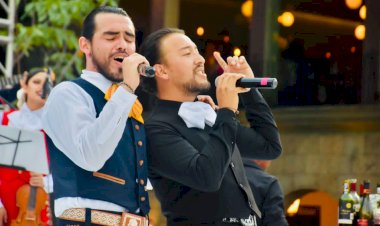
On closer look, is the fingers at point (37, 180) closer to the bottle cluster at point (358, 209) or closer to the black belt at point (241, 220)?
the bottle cluster at point (358, 209)

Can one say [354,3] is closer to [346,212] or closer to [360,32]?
[360,32]

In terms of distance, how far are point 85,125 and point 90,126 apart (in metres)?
0.09

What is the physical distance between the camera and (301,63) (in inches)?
564

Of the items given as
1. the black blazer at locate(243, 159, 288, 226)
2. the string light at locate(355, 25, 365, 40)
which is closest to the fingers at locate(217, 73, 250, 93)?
the black blazer at locate(243, 159, 288, 226)

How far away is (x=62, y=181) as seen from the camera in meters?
3.68

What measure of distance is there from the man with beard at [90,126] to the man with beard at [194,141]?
0.14 m

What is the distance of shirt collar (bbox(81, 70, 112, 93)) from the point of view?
380cm

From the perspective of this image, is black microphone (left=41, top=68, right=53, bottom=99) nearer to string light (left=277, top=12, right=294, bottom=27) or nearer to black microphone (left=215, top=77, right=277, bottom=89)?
black microphone (left=215, top=77, right=277, bottom=89)

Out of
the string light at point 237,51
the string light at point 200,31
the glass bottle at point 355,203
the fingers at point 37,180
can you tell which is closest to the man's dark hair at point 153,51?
the glass bottle at point 355,203

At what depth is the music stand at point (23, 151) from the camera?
7918 mm

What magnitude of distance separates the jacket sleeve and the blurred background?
23.6 ft

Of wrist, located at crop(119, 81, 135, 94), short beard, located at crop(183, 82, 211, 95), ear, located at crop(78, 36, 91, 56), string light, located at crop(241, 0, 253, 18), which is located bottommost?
wrist, located at crop(119, 81, 135, 94)

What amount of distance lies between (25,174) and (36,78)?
36.4 inches

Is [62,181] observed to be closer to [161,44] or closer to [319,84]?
[161,44]
